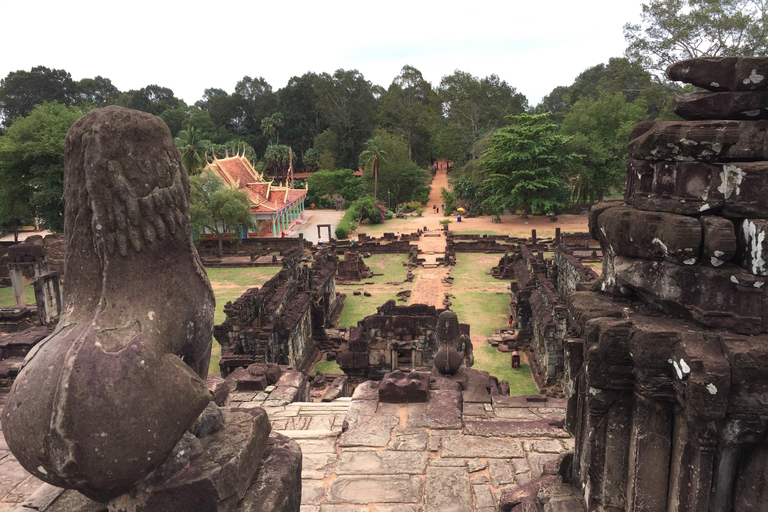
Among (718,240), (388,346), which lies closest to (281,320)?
(388,346)

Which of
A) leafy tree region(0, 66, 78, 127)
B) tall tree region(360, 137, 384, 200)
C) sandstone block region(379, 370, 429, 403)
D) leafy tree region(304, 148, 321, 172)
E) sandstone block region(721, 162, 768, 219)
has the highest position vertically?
leafy tree region(0, 66, 78, 127)

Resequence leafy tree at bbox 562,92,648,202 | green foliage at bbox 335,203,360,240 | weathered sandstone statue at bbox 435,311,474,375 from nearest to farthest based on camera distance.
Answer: weathered sandstone statue at bbox 435,311,474,375
green foliage at bbox 335,203,360,240
leafy tree at bbox 562,92,648,202

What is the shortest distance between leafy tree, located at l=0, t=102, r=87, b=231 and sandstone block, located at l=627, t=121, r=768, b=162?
93.3 feet

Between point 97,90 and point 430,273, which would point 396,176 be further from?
point 97,90

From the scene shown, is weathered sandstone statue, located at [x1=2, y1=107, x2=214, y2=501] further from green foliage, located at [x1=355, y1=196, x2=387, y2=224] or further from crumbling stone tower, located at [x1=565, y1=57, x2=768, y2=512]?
green foliage, located at [x1=355, y1=196, x2=387, y2=224]

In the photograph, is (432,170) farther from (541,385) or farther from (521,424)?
(521,424)

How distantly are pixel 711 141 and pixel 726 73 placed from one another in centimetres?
46

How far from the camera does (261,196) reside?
Answer: 37.0 metres

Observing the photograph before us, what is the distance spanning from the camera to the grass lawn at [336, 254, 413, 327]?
65.2 feet

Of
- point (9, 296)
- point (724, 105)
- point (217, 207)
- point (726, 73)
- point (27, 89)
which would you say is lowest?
point (9, 296)

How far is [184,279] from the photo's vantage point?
12.0 feet

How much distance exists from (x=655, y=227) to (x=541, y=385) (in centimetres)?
995

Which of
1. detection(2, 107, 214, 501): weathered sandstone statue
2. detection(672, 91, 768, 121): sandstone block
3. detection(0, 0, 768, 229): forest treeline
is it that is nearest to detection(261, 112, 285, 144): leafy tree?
detection(0, 0, 768, 229): forest treeline

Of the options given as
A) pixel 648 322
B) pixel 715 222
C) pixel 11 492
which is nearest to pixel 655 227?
pixel 715 222
